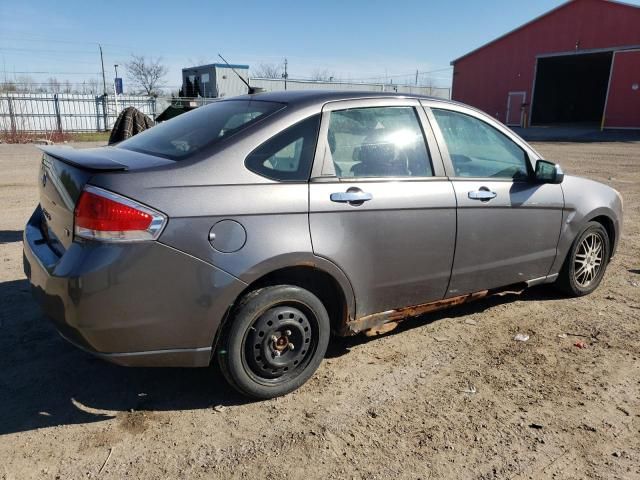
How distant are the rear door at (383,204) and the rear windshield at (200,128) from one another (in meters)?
0.48

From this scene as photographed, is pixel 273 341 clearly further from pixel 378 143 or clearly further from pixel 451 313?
pixel 451 313

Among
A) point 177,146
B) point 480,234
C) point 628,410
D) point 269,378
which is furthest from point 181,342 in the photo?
point 628,410

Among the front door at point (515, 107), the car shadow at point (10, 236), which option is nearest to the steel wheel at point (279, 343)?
the car shadow at point (10, 236)

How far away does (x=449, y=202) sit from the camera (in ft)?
11.7

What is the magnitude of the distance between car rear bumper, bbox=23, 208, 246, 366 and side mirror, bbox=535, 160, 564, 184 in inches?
104

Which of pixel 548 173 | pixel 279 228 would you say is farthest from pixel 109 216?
pixel 548 173

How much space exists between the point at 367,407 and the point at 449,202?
147 cm

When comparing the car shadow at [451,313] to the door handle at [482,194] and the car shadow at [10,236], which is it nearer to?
the door handle at [482,194]

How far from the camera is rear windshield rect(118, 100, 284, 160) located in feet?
9.95

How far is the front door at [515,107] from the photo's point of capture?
34.9 metres

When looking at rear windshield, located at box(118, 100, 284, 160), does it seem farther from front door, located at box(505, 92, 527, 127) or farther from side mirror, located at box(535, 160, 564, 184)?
front door, located at box(505, 92, 527, 127)

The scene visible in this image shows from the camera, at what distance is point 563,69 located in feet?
121

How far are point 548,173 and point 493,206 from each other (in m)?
0.68

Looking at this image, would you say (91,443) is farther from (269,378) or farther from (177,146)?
(177,146)
